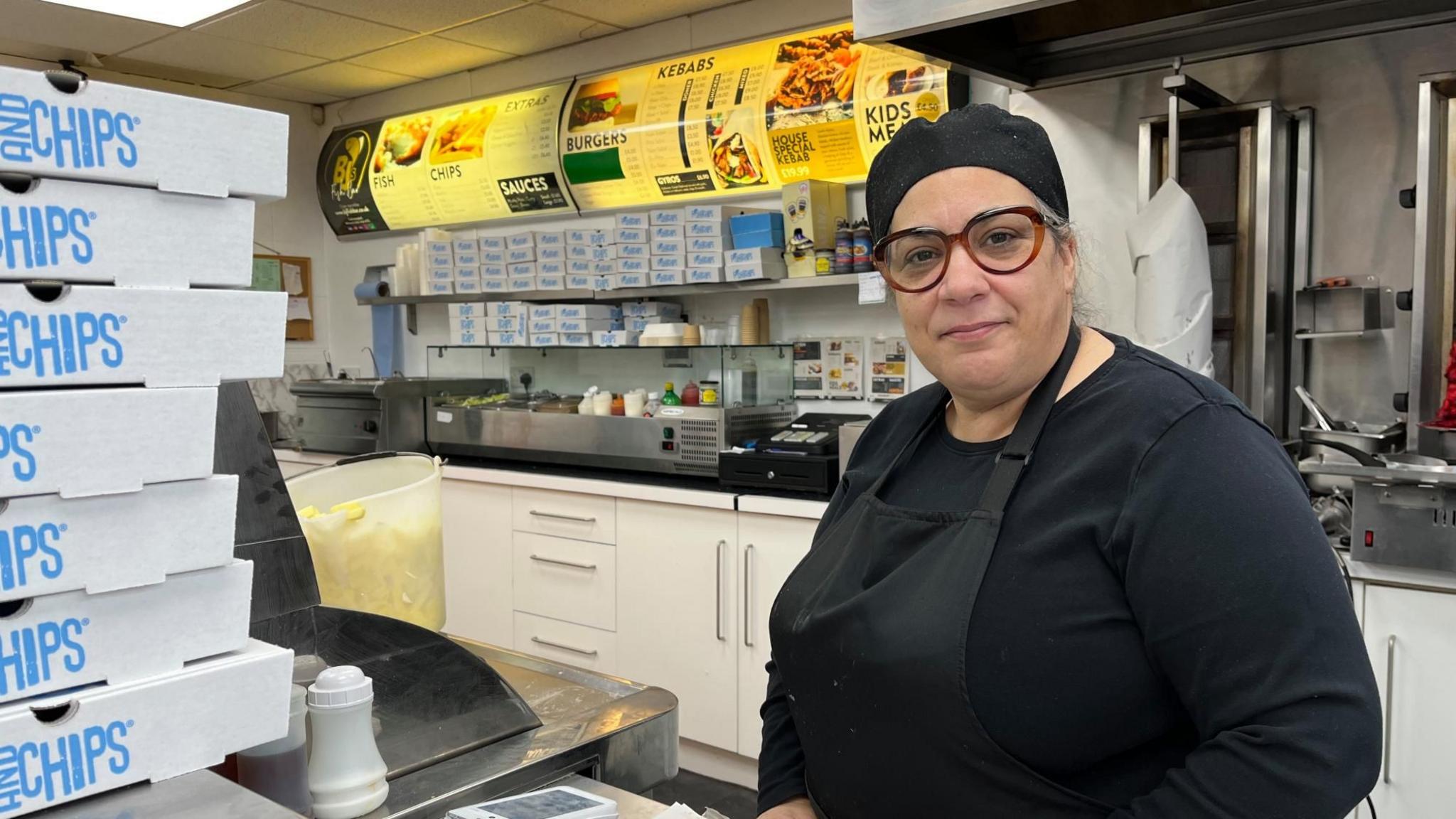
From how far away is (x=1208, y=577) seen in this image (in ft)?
3.16

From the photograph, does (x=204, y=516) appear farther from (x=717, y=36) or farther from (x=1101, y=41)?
(x=717, y=36)

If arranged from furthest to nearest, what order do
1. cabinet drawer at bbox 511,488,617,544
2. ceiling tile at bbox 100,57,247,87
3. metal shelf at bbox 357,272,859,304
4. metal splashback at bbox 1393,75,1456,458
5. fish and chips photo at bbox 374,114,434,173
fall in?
fish and chips photo at bbox 374,114,434,173 → ceiling tile at bbox 100,57,247,87 → cabinet drawer at bbox 511,488,617,544 → metal shelf at bbox 357,272,859,304 → metal splashback at bbox 1393,75,1456,458

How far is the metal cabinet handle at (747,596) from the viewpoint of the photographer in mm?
3441

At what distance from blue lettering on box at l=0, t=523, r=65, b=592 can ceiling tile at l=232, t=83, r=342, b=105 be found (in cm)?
537

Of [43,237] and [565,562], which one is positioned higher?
[43,237]

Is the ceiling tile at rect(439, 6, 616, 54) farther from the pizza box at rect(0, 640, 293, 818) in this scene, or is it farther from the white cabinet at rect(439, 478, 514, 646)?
the pizza box at rect(0, 640, 293, 818)

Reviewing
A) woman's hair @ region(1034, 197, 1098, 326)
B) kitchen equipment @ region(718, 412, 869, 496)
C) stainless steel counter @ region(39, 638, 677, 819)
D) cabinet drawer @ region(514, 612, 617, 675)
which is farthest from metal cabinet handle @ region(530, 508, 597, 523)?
woman's hair @ region(1034, 197, 1098, 326)

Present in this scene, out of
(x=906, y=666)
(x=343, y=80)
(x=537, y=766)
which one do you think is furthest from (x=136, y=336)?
(x=343, y=80)

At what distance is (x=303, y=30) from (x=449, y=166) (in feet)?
3.05

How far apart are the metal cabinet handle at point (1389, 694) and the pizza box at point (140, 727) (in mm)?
2310

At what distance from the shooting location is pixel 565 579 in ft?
13.4

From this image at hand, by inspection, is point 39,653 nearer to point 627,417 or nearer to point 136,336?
point 136,336

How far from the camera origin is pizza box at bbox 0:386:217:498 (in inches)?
28.4

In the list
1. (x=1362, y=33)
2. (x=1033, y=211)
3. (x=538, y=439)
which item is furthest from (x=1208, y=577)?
(x=538, y=439)
